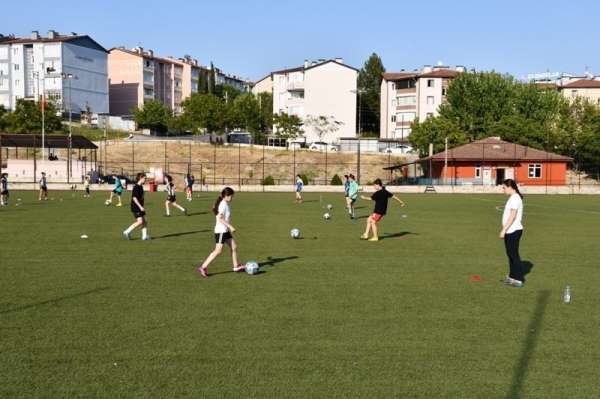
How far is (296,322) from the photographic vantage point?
8414 mm

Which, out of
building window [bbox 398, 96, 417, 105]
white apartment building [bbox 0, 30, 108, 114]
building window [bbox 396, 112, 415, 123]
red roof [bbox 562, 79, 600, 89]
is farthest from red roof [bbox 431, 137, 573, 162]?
white apartment building [bbox 0, 30, 108, 114]

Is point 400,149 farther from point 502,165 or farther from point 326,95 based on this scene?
point 502,165

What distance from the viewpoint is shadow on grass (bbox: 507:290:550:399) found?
238 inches

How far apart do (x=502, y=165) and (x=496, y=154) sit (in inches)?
49.0

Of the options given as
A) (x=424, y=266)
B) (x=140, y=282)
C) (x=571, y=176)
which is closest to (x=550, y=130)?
(x=571, y=176)

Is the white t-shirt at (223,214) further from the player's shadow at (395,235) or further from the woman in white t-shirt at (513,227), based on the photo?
the player's shadow at (395,235)

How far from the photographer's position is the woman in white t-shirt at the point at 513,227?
11.0 meters

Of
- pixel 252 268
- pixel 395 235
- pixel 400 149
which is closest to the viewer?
pixel 252 268

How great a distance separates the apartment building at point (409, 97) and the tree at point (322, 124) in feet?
33.0

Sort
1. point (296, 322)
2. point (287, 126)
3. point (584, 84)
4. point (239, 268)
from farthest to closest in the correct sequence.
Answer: point (584, 84)
point (287, 126)
point (239, 268)
point (296, 322)

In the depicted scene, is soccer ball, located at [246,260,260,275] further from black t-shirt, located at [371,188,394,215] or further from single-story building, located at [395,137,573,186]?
single-story building, located at [395,137,573,186]

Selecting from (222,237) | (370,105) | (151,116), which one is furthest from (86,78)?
(222,237)

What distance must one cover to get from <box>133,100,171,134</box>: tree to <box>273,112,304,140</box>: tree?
20506 mm

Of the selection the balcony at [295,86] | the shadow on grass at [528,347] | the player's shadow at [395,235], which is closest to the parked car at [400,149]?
the balcony at [295,86]
